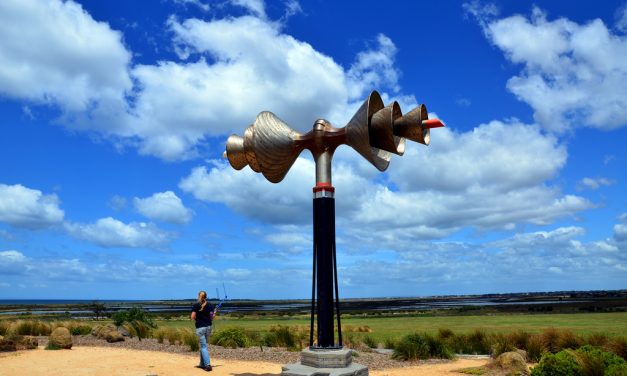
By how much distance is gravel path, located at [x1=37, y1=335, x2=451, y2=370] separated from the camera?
14.2 meters

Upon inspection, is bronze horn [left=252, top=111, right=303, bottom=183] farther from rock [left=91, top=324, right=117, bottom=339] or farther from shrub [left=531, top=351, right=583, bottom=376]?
rock [left=91, top=324, right=117, bottom=339]

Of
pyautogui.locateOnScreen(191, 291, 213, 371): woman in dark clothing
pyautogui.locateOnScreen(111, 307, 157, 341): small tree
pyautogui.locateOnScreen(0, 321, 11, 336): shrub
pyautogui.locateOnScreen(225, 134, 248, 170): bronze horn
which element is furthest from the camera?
pyautogui.locateOnScreen(0, 321, 11, 336): shrub

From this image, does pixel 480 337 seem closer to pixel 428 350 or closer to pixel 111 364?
pixel 428 350

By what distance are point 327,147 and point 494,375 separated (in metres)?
6.59

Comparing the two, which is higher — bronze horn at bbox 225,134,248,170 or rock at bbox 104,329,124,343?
bronze horn at bbox 225,134,248,170

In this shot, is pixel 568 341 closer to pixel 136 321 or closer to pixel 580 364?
pixel 580 364

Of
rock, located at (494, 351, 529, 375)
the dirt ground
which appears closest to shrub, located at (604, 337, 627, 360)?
rock, located at (494, 351, 529, 375)

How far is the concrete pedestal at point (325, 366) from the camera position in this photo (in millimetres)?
9172

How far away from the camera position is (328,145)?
10.2 m

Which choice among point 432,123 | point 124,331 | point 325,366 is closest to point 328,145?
point 432,123

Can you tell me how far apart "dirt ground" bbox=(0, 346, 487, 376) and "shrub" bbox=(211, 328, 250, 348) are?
2262 millimetres

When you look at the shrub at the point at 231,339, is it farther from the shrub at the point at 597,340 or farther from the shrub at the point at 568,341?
the shrub at the point at 597,340

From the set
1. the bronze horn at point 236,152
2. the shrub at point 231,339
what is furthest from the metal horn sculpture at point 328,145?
the shrub at point 231,339

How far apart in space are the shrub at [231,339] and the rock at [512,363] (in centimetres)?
850
